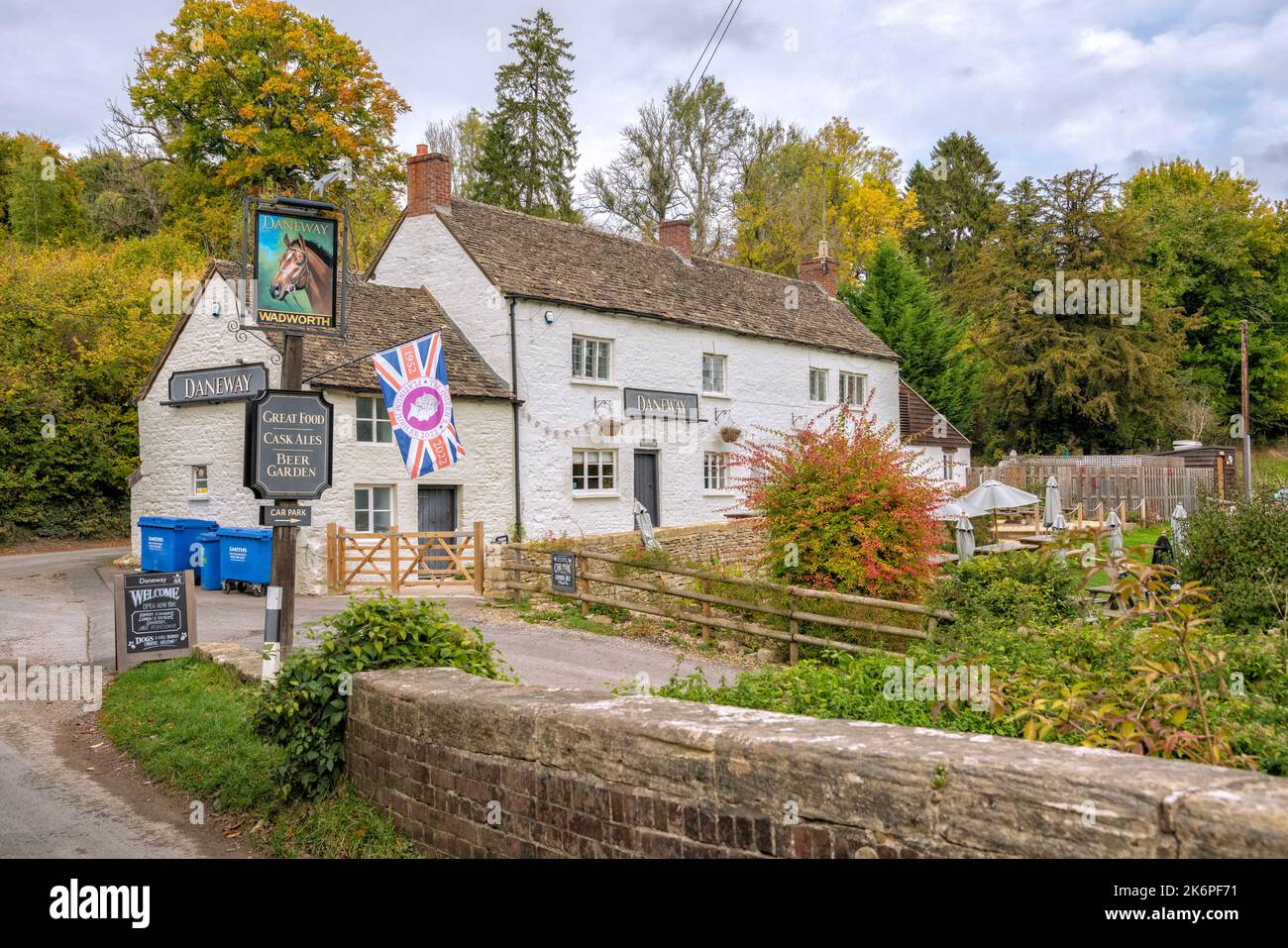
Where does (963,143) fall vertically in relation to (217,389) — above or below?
above

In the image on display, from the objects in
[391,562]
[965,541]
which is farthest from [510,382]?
[965,541]

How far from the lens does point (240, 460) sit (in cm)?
2014

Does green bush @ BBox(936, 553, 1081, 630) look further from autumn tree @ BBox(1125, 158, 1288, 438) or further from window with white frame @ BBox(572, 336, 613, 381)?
autumn tree @ BBox(1125, 158, 1288, 438)

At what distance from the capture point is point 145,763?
26.0 feet

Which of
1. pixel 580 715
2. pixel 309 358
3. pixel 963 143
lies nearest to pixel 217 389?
pixel 309 358

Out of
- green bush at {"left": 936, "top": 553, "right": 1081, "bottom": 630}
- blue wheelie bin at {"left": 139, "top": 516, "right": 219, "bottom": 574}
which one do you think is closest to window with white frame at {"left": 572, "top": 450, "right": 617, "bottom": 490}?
blue wheelie bin at {"left": 139, "top": 516, "right": 219, "bottom": 574}

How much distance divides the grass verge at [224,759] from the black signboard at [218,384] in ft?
31.8

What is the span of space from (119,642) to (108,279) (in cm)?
2277

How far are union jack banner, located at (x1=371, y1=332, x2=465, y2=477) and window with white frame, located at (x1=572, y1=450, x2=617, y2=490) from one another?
621 cm

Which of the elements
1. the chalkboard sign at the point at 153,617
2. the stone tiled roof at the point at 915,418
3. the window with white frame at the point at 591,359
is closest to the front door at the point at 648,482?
the window with white frame at the point at 591,359

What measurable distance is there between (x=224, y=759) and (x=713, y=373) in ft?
71.0

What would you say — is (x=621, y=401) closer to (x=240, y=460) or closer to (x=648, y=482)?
(x=648, y=482)

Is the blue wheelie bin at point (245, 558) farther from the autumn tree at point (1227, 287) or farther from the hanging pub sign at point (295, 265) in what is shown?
the autumn tree at point (1227, 287)
